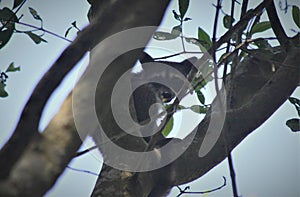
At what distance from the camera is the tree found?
46 centimetres

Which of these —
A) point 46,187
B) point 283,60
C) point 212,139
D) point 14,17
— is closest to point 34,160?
point 46,187

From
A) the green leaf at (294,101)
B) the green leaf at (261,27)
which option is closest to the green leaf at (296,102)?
the green leaf at (294,101)

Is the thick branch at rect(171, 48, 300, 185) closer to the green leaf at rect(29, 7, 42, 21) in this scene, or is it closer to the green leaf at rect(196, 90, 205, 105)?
the green leaf at rect(196, 90, 205, 105)

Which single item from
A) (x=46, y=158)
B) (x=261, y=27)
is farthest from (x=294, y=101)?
(x=46, y=158)

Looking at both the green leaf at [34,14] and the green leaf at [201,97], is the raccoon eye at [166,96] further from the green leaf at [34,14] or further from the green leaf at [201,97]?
the green leaf at [34,14]

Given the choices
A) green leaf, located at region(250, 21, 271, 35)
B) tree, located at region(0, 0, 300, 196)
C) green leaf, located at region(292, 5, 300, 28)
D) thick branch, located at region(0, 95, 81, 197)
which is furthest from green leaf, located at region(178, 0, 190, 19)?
thick branch, located at region(0, 95, 81, 197)

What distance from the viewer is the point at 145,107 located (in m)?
1.78

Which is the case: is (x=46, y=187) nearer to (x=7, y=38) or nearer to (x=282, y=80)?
(x=282, y=80)

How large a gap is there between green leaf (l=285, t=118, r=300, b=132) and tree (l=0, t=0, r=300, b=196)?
237 millimetres

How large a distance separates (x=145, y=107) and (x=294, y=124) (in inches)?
22.2

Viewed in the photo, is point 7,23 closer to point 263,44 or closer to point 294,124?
point 263,44

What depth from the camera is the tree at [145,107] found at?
46 cm

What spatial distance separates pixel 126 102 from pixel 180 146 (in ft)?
0.65

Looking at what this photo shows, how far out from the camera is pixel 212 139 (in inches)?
48.5
